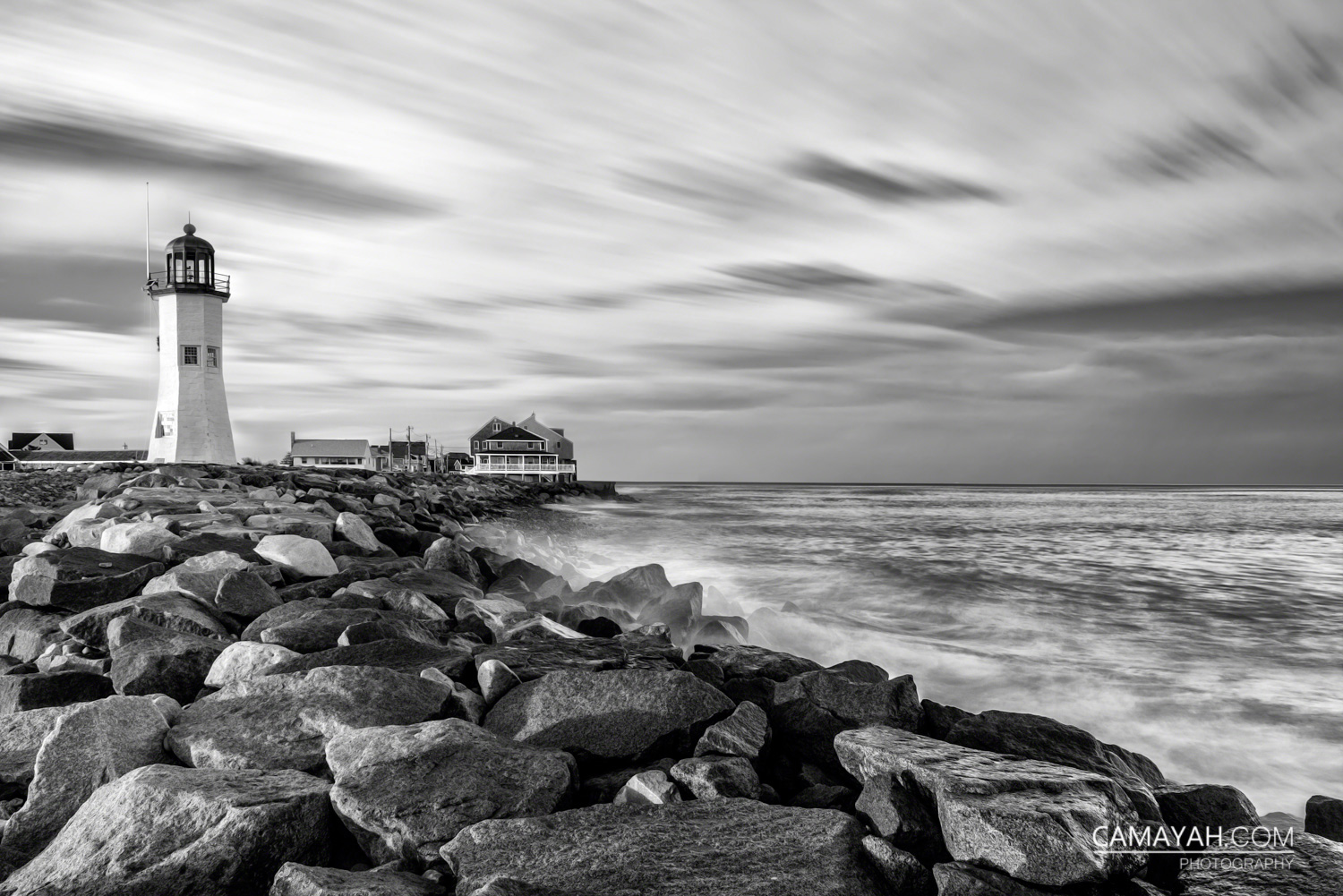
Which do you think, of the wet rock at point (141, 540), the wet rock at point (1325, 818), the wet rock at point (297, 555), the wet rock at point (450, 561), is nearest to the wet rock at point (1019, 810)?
the wet rock at point (1325, 818)

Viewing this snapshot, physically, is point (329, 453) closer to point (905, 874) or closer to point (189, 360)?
point (189, 360)

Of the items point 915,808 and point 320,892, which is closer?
point 320,892

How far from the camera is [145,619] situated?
4.84 m

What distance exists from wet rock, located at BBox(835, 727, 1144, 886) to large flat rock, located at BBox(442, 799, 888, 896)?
0.30 meters

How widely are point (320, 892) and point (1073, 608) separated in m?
11.9

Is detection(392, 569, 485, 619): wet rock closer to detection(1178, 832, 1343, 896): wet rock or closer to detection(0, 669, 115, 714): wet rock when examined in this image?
detection(0, 669, 115, 714): wet rock

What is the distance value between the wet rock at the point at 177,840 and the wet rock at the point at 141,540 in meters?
5.02

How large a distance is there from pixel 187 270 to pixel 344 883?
28242 mm

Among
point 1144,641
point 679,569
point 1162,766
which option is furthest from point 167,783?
point 679,569

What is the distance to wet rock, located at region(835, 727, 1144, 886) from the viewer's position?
97.7 inches

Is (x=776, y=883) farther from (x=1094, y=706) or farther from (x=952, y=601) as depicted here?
(x=952, y=601)

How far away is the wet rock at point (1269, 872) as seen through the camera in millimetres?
2574

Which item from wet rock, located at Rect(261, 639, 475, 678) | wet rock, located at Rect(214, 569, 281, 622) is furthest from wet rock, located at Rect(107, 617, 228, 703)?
wet rock, located at Rect(214, 569, 281, 622)

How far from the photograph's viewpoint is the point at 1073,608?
11945mm
